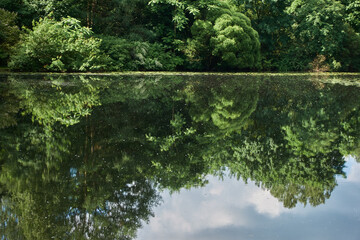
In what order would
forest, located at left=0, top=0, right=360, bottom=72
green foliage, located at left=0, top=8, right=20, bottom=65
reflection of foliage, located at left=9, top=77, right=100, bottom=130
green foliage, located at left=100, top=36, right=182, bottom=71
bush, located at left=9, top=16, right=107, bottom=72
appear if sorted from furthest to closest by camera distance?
green foliage, located at left=100, top=36, right=182, bottom=71 → forest, located at left=0, top=0, right=360, bottom=72 → green foliage, located at left=0, top=8, right=20, bottom=65 → bush, located at left=9, top=16, right=107, bottom=72 → reflection of foliage, located at left=9, top=77, right=100, bottom=130

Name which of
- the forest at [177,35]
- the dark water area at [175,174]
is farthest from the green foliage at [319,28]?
the dark water area at [175,174]

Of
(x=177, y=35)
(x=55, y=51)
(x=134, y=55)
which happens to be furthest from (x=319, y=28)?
(x=55, y=51)

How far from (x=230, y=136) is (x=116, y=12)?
1788cm

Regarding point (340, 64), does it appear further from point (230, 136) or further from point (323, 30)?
point (230, 136)

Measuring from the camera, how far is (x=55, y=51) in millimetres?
16172

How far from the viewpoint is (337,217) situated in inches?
117

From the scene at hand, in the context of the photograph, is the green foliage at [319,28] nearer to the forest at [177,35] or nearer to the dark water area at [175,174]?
the forest at [177,35]

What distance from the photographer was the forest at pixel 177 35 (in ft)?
54.9

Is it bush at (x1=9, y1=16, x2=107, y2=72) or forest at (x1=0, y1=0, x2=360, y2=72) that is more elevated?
forest at (x1=0, y1=0, x2=360, y2=72)

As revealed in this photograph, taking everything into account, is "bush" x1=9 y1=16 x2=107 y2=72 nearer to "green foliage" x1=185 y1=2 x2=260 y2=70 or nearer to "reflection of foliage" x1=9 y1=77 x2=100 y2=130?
"reflection of foliage" x1=9 y1=77 x2=100 y2=130

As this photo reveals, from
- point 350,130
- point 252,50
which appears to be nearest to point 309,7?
point 252,50

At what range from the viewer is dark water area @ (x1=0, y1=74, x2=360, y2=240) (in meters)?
2.71

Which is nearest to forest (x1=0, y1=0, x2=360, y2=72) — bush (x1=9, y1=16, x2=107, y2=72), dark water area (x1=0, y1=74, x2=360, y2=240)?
bush (x1=9, y1=16, x2=107, y2=72)

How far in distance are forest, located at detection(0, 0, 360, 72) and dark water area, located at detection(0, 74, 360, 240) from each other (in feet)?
32.4
